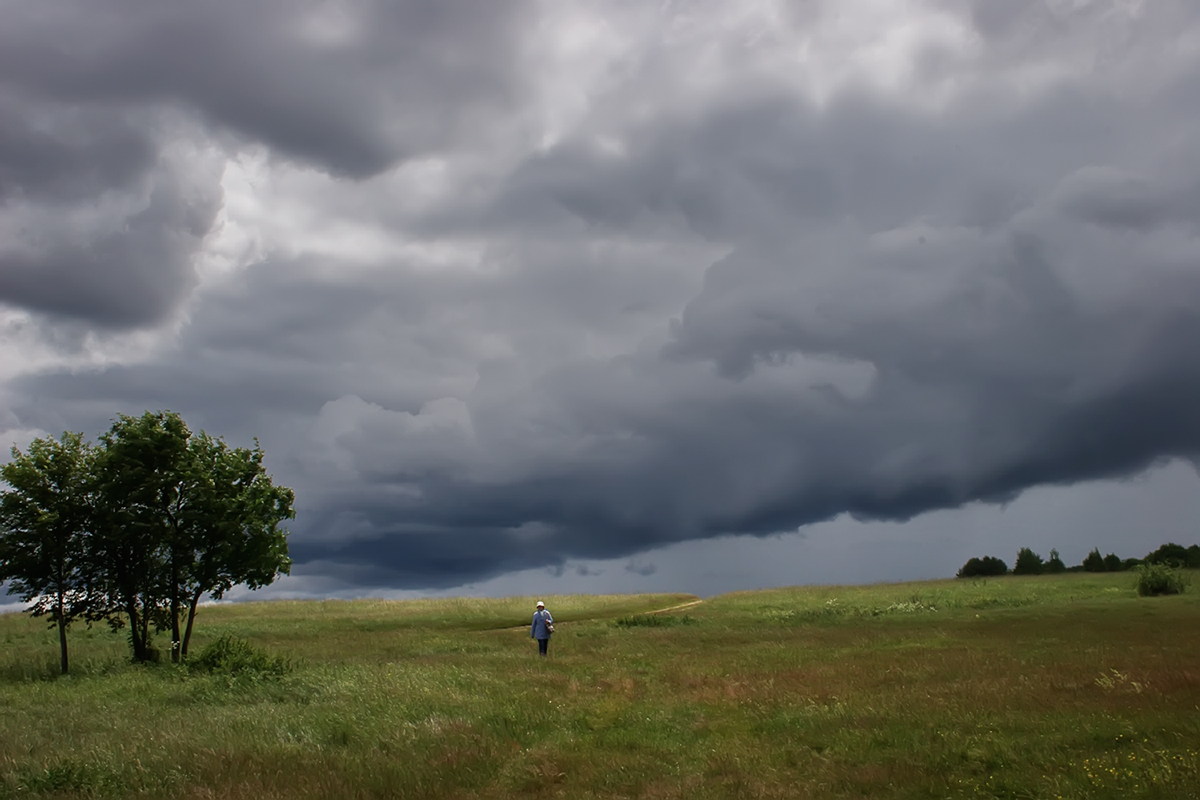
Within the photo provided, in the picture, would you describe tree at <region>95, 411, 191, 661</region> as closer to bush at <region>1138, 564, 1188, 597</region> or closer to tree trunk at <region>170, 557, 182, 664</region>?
tree trunk at <region>170, 557, 182, 664</region>

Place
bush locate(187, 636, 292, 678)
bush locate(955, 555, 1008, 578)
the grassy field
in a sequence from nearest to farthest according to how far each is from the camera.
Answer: the grassy field, bush locate(187, 636, 292, 678), bush locate(955, 555, 1008, 578)

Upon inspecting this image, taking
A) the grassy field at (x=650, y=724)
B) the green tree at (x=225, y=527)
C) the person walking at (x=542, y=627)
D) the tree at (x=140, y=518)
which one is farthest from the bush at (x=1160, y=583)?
the tree at (x=140, y=518)

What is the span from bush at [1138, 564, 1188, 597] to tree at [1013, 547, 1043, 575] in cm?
6769

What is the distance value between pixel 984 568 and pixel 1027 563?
21.6 feet

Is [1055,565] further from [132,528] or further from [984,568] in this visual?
[132,528]

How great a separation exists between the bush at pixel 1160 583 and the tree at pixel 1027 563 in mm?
67692

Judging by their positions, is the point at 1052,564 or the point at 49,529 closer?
the point at 49,529

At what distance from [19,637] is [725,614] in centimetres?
4804

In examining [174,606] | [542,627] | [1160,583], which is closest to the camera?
[542,627]

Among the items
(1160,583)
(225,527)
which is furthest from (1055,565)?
(225,527)

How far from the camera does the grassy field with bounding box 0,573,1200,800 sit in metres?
13.5

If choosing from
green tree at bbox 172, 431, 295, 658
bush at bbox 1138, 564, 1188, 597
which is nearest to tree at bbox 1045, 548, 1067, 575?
bush at bbox 1138, 564, 1188, 597

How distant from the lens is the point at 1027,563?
12925cm

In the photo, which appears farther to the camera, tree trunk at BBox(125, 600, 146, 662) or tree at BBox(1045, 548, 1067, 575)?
tree at BBox(1045, 548, 1067, 575)
